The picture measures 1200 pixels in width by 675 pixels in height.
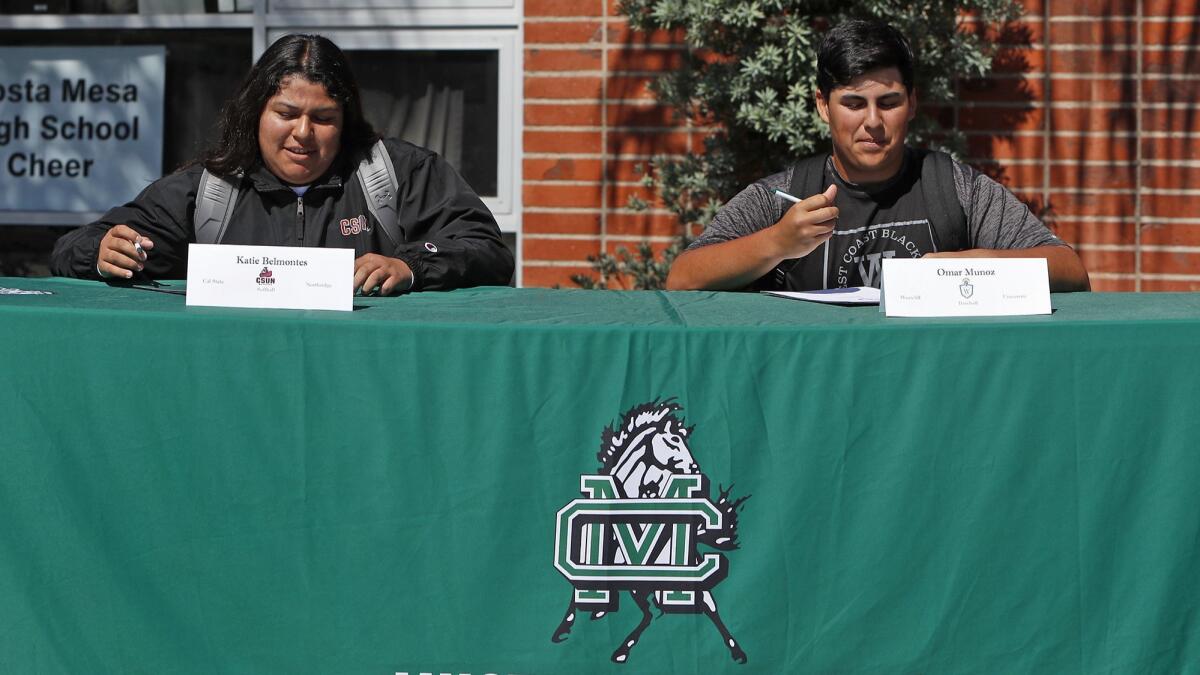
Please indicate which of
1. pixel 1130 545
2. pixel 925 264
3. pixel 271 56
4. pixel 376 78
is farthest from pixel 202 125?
pixel 1130 545

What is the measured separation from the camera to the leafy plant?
390 cm

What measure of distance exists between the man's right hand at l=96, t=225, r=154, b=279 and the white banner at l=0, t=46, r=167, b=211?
2603 millimetres

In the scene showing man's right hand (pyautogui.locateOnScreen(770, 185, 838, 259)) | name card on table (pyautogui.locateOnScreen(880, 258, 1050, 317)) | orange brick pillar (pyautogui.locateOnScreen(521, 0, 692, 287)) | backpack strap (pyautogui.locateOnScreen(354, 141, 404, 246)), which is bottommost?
name card on table (pyautogui.locateOnScreen(880, 258, 1050, 317))

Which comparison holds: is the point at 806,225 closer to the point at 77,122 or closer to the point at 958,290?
the point at 958,290

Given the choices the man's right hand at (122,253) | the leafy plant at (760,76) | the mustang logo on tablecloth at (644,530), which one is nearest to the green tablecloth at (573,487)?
the mustang logo on tablecloth at (644,530)

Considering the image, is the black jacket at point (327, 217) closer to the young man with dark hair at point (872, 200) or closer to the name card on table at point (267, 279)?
the young man with dark hair at point (872, 200)

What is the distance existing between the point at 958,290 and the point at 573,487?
2.42 feet

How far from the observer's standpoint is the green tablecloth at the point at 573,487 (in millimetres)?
2043

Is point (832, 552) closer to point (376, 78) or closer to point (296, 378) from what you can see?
point (296, 378)

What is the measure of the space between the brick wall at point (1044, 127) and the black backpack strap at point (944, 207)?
5.69 ft

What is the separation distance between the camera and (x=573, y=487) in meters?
2.05

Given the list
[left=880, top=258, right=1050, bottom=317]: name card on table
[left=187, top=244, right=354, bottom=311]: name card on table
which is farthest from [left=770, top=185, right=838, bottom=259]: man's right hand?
[left=187, top=244, right=354, bottom=311]: name card on table

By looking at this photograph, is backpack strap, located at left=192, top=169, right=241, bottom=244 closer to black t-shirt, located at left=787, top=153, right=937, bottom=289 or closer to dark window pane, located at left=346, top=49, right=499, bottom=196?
black t-shirt, located at left=787, top=153, right=937, bottom=289

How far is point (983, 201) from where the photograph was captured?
296 cm
